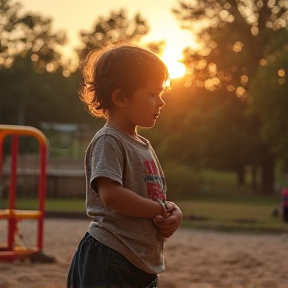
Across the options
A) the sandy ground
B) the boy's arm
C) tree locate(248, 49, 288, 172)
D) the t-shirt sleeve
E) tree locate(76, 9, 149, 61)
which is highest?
tree locate(76, 9, 149, 61)

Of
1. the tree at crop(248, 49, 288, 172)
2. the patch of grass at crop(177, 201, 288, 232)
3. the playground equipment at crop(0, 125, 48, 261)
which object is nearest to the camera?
the playground equipment at crop(0, 125, 48, 261)

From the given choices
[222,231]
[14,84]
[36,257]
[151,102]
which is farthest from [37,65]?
[151,102]

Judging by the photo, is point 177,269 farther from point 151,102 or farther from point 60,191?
point 60,191

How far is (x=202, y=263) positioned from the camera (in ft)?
25.7

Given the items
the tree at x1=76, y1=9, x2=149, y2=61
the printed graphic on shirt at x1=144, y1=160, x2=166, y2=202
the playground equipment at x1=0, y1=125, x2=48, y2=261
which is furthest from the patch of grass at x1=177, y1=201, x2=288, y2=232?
the tree at x1=76, y1=9, x2=149, y2=61

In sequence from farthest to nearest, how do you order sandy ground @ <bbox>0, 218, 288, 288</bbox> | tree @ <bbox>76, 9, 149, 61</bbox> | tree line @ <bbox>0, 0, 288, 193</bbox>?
tree @ <bbox>76, 9, 149, 61</bbox>, tree line @ <bbox>0, 0, 288, 193</bbox>, sandy ground @ <bbox>0, 218, 288, 288</bbox>

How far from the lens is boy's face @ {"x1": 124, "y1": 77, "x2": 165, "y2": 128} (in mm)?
2646

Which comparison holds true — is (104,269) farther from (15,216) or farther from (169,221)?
(15,216)

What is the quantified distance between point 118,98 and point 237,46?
2796 cm

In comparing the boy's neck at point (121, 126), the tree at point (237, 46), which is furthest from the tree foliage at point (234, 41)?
the boy's neck at point (121, 126)

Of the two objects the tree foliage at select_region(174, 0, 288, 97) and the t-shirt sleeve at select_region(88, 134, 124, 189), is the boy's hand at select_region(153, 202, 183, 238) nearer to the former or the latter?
the t-shirt sleeve at select_region(88, 134, 124, 189)

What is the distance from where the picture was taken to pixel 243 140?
29531 mm

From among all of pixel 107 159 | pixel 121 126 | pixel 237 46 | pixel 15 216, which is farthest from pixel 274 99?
pixel 107 159

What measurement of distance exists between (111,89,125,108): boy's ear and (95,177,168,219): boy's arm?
0.26 metres
